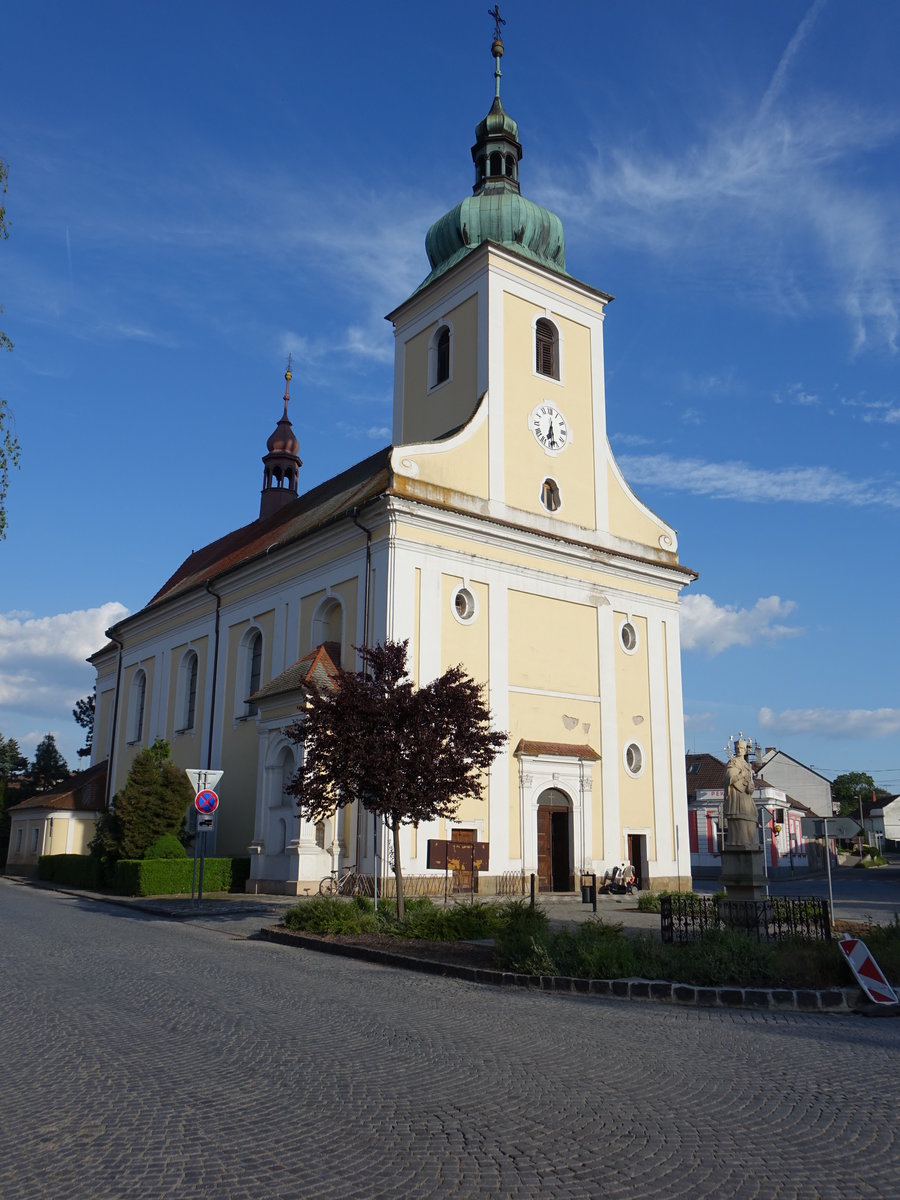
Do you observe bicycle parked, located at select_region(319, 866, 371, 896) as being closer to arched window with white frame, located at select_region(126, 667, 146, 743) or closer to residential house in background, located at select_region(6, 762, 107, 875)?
arched window with white frame, located at select_region(126, 667, 146, 743)

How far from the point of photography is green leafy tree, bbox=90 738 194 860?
2767 centimetres

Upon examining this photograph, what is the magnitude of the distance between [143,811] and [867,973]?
22.1 meters

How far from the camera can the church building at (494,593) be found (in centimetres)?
2564

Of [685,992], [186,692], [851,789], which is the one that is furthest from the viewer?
[851,789]

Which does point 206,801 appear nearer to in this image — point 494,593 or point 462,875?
point 462,875

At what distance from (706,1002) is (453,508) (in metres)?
17.7

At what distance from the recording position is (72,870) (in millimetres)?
31031

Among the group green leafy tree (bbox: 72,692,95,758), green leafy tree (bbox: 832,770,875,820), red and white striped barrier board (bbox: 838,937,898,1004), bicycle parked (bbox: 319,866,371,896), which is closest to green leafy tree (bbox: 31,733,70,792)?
green leafy tree (bbox: 72,692,95,758)

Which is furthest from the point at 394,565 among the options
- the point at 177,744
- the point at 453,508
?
the point at 177,744

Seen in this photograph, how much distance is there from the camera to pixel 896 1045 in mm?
8164

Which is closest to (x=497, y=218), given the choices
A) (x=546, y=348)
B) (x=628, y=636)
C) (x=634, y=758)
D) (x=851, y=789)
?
(x=546, y=348)

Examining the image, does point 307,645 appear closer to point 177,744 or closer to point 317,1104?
point 177,744

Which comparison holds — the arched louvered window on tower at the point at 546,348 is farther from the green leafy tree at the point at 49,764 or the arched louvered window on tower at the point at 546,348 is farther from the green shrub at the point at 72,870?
the green leafy tree at the point at 49,764

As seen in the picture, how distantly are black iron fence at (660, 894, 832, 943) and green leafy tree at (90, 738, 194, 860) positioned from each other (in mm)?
17635
